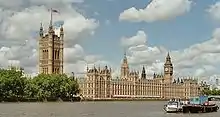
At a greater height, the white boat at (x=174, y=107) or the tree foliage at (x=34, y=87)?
the tree foliage at (x=34, y=87)

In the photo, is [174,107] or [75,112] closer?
[75,112]

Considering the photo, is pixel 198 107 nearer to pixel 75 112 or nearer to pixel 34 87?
pixel 75 112

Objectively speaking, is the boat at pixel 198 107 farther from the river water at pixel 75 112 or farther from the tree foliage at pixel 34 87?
the tree foliage at pixel 34 87

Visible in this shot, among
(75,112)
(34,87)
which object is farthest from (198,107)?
(34,87)

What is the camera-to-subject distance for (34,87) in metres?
140

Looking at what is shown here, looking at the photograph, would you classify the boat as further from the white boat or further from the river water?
the river water

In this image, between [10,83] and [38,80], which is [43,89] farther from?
[10,83]

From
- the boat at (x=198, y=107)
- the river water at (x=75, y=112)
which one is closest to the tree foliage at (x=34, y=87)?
the river water at (x=75, y=112)

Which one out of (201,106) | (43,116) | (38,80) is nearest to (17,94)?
(38,80)

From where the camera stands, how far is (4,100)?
12762cm

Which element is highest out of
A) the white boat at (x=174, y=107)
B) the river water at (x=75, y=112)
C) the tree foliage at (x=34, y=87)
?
the tree foliage at (x=34, y=87)

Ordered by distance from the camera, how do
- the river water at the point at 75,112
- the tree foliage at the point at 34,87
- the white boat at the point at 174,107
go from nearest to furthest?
the river water at the point at 75,112, the white boat at the point at 174,107, the tree foliage at the point at 34,87

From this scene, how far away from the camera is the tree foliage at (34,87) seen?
12756cm

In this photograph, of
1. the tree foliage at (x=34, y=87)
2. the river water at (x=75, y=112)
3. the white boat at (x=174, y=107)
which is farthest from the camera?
the tree foliage at (x=34, y=87)
